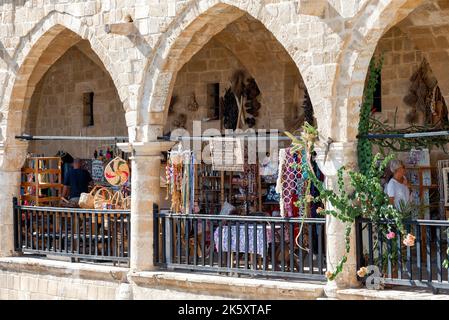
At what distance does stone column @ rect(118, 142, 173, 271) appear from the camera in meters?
11.3

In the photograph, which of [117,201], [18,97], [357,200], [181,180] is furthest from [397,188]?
[18,97]

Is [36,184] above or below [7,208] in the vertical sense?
above

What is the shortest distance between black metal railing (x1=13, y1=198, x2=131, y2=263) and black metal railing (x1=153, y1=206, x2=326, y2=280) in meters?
0.61

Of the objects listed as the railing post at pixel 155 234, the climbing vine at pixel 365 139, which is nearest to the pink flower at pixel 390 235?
the climbing vine at pixel 365 139

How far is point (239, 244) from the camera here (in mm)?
10703

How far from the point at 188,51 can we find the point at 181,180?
154cm

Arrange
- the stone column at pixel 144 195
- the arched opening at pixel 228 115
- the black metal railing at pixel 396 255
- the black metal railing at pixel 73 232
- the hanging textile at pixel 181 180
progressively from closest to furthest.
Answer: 1. the black metal railing at pixel 396 255
2. the arched opening at pixel 228 115
3. the stone column at pixel 144 195
4. the hanging textile at pixel 181 180
5. the black metal railing at pixel 73 232

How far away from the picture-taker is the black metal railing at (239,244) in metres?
10.2

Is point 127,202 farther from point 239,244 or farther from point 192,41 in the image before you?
point 192,41

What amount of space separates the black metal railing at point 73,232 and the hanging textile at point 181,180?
607 millimetres

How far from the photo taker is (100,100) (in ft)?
53.8

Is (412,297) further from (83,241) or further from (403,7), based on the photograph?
(83,241)

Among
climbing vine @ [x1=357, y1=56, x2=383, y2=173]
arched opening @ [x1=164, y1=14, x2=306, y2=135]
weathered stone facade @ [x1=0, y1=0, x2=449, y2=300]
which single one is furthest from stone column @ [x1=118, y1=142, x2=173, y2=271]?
arched opening @ [x1=164, y1=14, x2=306, y2=135]

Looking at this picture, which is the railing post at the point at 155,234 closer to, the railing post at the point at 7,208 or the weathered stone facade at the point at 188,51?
the weathered stone facade at the point at 188,51
